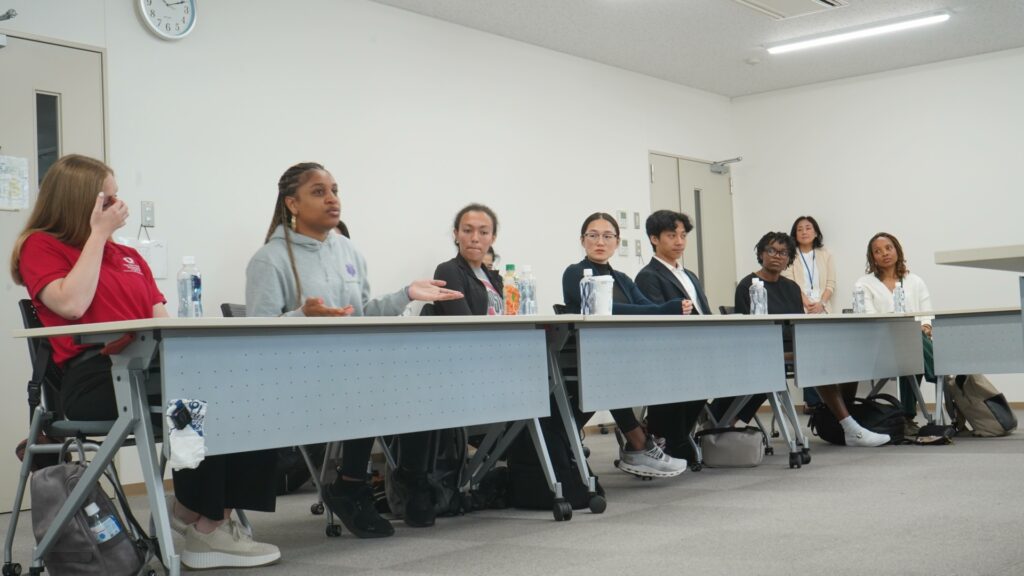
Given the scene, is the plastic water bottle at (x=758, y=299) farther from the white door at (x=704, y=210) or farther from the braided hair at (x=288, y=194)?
the white door at (x=704, y=210)

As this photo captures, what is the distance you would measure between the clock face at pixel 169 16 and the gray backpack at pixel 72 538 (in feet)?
10.4

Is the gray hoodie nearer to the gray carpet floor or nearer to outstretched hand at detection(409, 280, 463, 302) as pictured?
outstretched hand at detection(409, 280, 463, 302)

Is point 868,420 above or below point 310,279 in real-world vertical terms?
below

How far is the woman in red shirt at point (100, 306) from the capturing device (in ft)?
9.03

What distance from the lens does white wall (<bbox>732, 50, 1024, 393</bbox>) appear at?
8211 millimetres

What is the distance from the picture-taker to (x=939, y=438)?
5625 mm

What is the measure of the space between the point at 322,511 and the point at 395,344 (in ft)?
4.24

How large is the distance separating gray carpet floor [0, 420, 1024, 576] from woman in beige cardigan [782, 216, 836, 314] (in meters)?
4.21

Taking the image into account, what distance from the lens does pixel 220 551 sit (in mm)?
2939

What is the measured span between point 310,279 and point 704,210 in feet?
20.6

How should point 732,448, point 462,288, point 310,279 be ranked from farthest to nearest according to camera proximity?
point 732,448
point 462,288
point 310,279

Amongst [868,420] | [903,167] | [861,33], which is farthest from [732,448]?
[903,167]

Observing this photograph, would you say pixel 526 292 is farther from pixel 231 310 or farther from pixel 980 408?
pixel 980 408

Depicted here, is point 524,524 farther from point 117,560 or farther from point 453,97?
point 453,97
